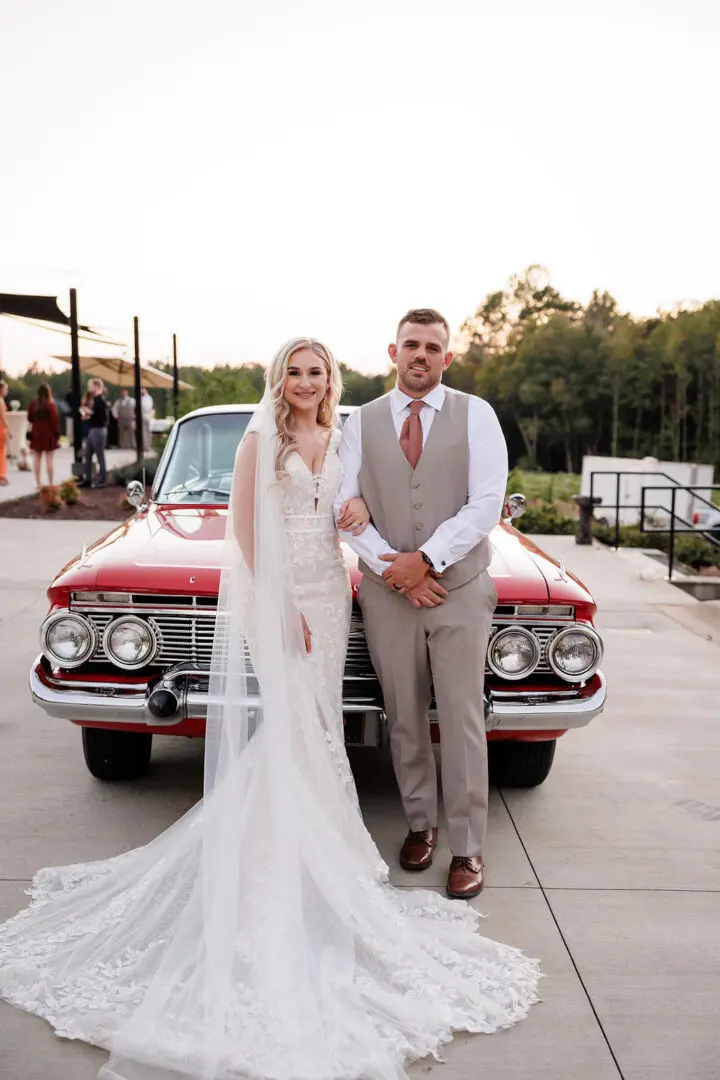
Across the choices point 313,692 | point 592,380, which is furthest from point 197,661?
point 592,380

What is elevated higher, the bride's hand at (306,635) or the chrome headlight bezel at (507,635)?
the bride's hand at (306,635)

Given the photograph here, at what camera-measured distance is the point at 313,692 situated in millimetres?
3270

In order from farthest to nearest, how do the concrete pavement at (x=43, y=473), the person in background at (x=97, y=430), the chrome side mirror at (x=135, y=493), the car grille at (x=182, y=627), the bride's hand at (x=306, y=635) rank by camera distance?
the concrete pavement at (x=43, y=473) → the person in background at (x=97, y=430) → the chrome side mirror at (x=135, y=493) → the car grille at (x=182, y=627) → the bride's hand at (x=306, y=635)

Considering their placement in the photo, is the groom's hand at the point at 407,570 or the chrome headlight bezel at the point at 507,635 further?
the chrome headlight bezel at the point at 507,635

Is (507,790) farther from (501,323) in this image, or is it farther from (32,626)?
(501,323)

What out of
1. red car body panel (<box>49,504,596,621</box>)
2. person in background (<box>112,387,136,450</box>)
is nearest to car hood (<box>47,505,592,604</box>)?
red car body panel (<box>49,504,596,621</box>)

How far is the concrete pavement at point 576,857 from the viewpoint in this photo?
2.62 meters

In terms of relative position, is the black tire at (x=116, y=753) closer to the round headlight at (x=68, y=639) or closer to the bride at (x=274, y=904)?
the round headlight at (x=68, y=639)

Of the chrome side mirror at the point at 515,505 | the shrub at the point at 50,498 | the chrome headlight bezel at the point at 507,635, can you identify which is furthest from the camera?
the shrub at the point at 50,498

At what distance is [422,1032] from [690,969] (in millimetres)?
949

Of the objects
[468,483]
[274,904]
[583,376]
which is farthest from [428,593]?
[583,376]

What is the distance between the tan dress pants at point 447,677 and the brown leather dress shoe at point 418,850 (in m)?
0.14

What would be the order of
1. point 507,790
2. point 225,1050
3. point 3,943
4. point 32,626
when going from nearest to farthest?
1. point 225,1050
2. point 3,943
3. point 507,790
4. point 32,626

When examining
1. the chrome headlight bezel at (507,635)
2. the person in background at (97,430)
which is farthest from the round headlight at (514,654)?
the person in background at (97,430)
